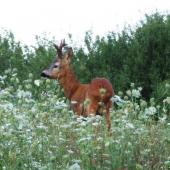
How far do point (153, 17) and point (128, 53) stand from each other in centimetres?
173

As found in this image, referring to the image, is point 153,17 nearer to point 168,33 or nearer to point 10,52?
point 168,33

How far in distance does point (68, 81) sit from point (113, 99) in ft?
16.3

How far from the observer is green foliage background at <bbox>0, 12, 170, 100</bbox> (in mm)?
17953

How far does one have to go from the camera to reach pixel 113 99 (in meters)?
6.89

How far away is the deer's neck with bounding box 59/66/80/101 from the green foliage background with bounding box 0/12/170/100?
17.1ft

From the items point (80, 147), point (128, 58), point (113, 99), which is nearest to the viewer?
point (80, 147)

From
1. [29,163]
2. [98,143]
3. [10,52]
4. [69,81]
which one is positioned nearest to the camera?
[29,163]

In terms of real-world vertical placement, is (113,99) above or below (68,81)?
below

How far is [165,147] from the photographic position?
6.85 meters

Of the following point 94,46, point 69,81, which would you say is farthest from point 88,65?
point 69,81

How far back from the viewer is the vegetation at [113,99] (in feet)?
20.1

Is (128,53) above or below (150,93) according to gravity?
above

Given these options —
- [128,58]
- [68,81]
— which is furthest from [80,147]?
[128,58]

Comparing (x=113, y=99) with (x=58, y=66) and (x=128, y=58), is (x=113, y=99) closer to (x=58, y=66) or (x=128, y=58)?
(x=58, y=66)
